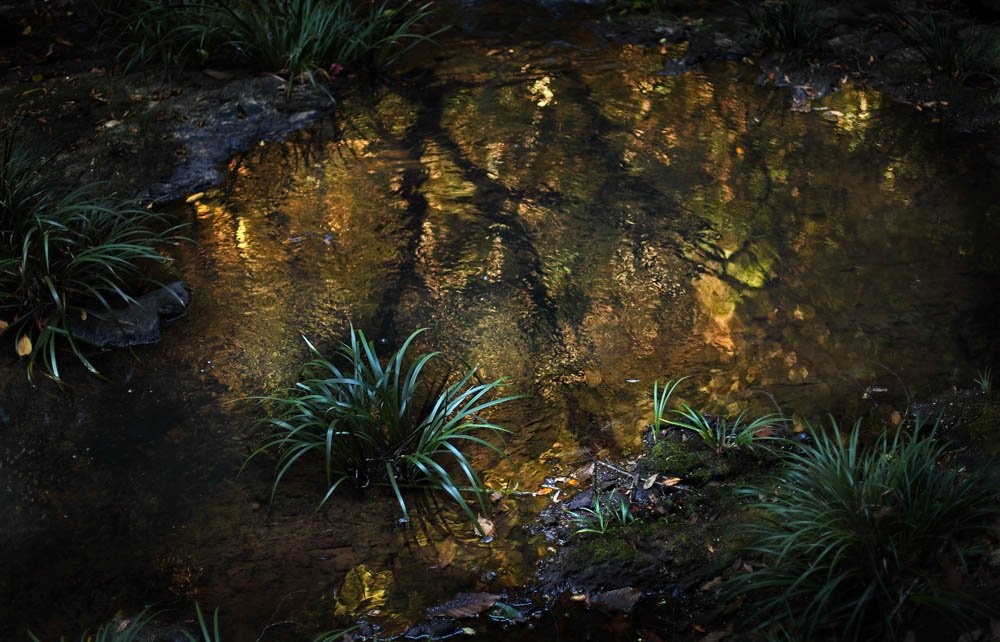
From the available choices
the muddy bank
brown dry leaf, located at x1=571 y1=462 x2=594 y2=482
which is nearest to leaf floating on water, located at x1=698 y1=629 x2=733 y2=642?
brown dry leaf, located at x1=571 y1=462 x2=594 y2=482

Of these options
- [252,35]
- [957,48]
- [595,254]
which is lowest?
[595,254]

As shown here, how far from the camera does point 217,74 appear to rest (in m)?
4.95

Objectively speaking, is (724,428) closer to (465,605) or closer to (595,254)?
(465,605)

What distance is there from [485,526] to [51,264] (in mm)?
2241

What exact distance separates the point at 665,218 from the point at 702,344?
0.99 m

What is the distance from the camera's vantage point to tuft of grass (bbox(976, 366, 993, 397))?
2.69 metres

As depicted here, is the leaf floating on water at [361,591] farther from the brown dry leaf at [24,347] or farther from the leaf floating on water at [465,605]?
the brown dry leaf at [24,347]

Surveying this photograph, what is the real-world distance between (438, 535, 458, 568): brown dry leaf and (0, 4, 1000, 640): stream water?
0.02 metres

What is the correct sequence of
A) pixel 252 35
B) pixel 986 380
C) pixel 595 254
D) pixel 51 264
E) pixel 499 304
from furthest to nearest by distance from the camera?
pixel 252 35, pixel 595 254, pixel 499 304, pixel 51 264, pixel 986 380

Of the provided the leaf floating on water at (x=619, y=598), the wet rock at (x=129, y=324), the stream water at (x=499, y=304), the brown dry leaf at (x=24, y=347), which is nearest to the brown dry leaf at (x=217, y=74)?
the stream water at (x=499, y=304)

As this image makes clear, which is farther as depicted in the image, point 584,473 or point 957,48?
point 957,48

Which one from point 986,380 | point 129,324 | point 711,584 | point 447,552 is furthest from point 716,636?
point 129,324

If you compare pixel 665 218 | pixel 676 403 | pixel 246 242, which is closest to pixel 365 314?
pixel 246 242

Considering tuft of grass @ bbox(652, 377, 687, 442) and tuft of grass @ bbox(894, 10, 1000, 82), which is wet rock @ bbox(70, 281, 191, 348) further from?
tuft of grass @ bbox(894, 10, 1000, 82)
